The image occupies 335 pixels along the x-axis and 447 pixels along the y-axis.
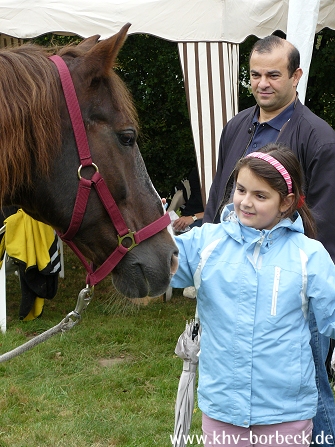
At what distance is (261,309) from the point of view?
2.13m

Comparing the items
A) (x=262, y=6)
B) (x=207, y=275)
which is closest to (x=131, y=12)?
(x=262, y=6)

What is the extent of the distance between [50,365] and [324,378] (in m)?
2.74

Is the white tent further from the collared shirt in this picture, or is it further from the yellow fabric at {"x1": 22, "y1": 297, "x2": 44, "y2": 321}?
the collared shirt

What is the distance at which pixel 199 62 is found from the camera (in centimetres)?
496

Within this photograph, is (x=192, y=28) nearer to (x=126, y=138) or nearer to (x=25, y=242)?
(x=25, y=242)

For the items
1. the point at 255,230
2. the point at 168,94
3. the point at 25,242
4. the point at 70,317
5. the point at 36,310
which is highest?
the point at 255,230

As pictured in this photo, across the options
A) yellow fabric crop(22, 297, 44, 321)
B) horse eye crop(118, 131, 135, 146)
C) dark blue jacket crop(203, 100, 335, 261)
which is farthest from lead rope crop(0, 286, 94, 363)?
yellow fabric crop(22, 297, 44, 321)

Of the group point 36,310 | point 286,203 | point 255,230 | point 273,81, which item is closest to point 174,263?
point 255,230

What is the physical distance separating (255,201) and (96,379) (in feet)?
8.65

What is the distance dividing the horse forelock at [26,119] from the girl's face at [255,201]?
2.09 ft

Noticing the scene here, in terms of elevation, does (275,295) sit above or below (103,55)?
below

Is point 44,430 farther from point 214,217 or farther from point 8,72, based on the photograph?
point 8,72

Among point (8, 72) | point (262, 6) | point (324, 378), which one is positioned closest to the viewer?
point (8, 72)

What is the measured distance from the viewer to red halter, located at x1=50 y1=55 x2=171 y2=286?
6.98 ft
